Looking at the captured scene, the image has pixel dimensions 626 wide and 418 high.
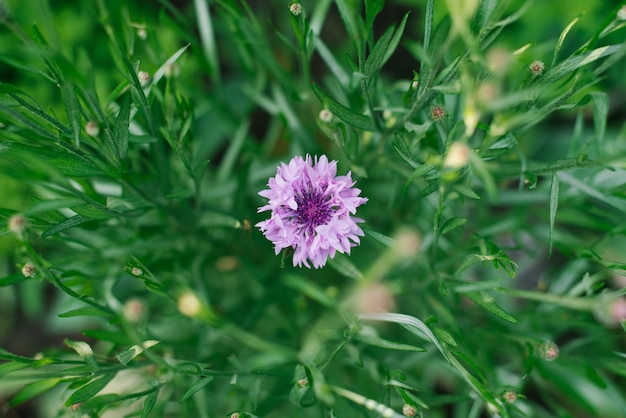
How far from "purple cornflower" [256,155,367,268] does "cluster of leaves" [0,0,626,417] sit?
1.9 inches

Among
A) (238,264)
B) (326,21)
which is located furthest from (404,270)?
(326,21)

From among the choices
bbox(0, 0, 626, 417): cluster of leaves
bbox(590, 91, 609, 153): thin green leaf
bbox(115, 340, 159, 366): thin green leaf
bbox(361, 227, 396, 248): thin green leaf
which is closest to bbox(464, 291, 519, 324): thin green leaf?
bbox(0, 0, 626, 417): cluster of leaves

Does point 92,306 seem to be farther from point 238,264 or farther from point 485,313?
point 485,313

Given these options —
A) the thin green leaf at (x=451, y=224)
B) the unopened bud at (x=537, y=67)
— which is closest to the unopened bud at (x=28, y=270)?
the thin green leaf at (x=451, y=224)

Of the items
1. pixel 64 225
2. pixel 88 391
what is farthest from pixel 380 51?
pixel 88 391

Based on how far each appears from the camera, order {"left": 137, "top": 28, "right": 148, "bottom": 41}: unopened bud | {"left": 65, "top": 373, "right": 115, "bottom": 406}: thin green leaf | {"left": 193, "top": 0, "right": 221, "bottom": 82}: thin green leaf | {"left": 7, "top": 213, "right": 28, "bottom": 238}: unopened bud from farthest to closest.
→ {"left": 193, "top": 0, "right": 221, "bottom": 82}: thin green leaf → {"left": 137, "top": 28, "right": 148, "bottom": 41}: unopened bud → {"left": 65, "top": 373, "right": 115, "bottom": 406}: thin green leaf → {"left": 7, "top": 213, "right": 28, "bottom": 238}: unopened bud

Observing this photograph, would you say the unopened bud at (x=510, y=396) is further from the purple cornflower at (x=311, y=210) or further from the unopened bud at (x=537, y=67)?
the unopened bud at (x=537, y=67)

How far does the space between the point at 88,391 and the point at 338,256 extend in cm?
35

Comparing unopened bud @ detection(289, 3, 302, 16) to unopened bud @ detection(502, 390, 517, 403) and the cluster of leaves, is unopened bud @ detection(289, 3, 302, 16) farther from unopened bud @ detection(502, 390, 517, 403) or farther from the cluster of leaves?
unopened bud @ detection(502, 390, 517, 403)

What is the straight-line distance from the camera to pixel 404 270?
1.00 m

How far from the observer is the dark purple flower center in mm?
634

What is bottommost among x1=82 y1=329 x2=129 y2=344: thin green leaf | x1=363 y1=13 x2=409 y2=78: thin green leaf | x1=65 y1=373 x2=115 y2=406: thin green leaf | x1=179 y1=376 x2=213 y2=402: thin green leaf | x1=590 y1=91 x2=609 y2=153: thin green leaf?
x1=65 y1=373 x2=115 y2=406: thin green leaf

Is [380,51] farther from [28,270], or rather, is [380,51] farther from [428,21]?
[28,270]

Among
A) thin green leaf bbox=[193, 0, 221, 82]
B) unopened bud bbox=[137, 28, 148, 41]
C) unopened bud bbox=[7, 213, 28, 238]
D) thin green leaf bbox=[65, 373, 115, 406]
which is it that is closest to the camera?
unopened bud bbox=[7, 213, 28, 238]
